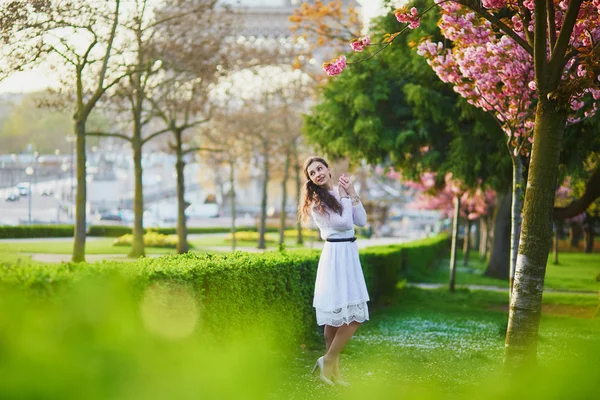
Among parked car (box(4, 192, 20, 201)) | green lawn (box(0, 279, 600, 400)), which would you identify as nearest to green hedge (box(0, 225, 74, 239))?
parked car (box(4, 192, 20, 201))

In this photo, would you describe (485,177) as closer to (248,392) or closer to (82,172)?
(82,172)

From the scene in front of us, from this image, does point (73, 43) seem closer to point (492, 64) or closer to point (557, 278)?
point (492, 64)

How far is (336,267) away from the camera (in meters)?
7.84

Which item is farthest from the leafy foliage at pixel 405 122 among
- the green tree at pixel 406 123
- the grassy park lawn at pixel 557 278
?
the grassy park lawn at pixel 557 278

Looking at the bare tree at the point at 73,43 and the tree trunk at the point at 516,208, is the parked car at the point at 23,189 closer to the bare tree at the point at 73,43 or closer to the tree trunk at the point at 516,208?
the bare tree at the point at 73,43

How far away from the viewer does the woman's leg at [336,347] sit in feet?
25.3

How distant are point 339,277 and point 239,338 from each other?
81.9 inches

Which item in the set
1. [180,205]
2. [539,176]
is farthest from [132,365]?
[180,205]

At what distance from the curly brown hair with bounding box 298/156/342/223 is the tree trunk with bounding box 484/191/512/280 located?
663 inches

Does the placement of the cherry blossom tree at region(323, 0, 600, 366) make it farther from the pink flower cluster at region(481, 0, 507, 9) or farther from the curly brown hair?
the curly brown hair

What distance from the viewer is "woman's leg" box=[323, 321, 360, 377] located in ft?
25.3

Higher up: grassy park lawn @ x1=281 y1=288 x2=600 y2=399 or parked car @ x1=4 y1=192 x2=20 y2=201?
parked car @ x1=4 y1=192 x2=20 y2=201

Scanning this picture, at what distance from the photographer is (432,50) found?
11609 millimetres

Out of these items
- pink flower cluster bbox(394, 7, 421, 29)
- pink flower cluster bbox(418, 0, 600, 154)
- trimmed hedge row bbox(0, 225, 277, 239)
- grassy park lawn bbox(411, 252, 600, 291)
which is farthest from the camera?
trimmed hedge row bbox(0, 225, 277, 239)
